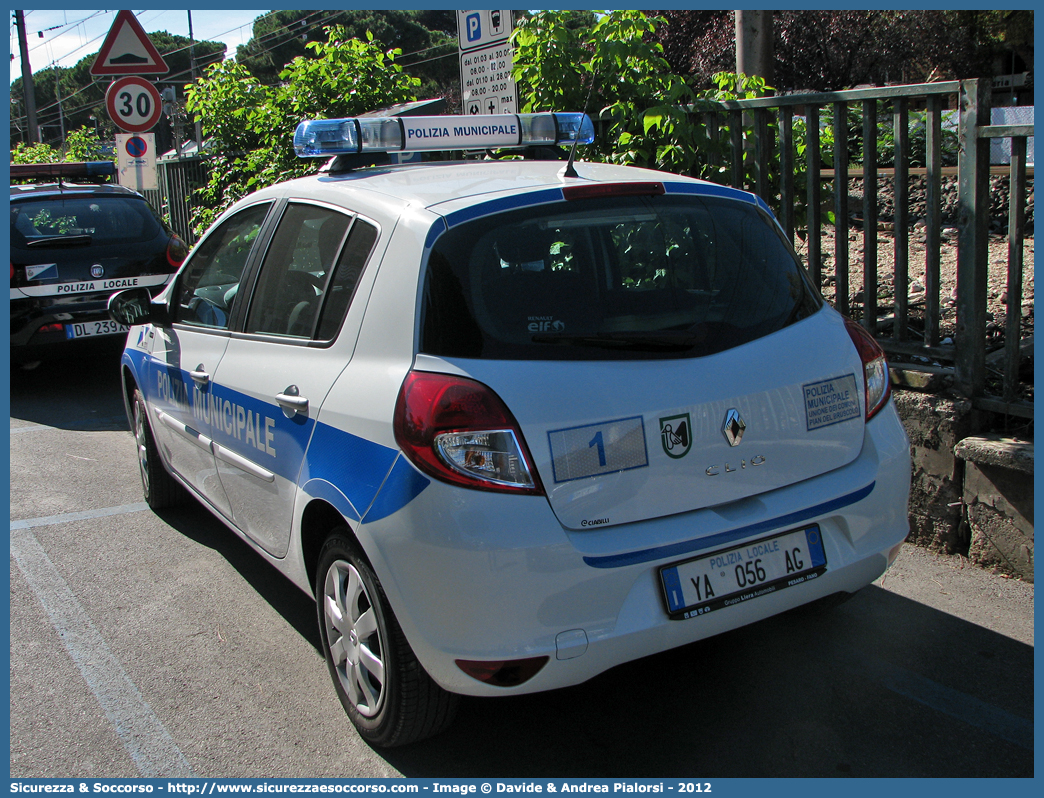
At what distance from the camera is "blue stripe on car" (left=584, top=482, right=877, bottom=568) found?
Answer: 2434 millimetres

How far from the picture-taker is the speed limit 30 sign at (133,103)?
986 cm

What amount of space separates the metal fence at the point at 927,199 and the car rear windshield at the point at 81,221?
17.3 feet

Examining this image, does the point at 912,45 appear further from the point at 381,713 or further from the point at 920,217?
the point at 381,713

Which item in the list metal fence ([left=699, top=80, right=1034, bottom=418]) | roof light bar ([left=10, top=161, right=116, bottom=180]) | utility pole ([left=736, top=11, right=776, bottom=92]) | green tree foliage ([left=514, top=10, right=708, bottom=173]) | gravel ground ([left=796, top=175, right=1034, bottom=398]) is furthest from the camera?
roof light bar ([left=10, top=161, right=116, bottom=180])

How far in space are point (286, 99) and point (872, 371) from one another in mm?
6626

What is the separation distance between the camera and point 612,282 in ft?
8.94

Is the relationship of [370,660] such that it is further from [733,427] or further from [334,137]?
[334,137]

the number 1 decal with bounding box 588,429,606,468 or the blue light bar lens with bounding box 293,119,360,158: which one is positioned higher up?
the blue light bar lens with bounding box 293,119,360,158

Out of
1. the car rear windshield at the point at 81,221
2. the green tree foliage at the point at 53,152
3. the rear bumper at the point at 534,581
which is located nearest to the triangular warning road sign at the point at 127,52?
the car rear windshield at the point at 81,221

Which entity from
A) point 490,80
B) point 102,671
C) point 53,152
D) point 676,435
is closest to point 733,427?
point 676,435

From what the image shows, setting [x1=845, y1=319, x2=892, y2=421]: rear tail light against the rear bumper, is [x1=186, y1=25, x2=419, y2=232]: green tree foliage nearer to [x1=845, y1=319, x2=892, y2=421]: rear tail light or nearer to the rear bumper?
[x1=845, y1=319, x2=892, y2=421]: rear tail light

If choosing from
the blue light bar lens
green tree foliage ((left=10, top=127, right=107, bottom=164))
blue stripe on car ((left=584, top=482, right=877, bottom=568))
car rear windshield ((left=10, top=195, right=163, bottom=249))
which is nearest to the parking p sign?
the blue light bar lens

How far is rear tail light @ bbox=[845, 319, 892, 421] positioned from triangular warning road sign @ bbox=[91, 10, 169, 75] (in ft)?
28.2

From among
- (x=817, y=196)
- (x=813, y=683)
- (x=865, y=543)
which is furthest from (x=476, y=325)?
(x=817, y=196)
